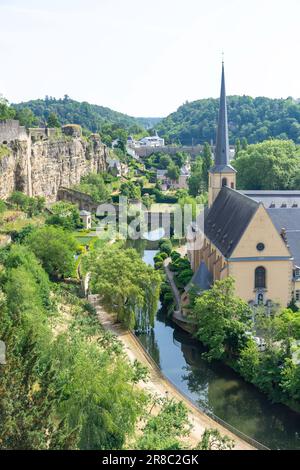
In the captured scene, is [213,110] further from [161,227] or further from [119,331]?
[119,331]

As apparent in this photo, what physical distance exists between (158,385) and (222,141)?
2328cm

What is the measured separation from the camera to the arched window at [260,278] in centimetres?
3506

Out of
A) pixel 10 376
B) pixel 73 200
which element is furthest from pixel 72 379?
pixel 73 200

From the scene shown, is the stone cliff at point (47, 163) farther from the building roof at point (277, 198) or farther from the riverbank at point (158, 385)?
the riverbank at point (158, 385)

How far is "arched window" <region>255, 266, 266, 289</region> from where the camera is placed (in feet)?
115

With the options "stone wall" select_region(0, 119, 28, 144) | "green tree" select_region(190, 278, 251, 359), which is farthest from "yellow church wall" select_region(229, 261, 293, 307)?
"stone wall" select_region(0, 119, 28, 144)

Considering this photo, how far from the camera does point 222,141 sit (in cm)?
4484

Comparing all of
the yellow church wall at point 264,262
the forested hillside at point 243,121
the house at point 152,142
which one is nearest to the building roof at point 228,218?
the yellow church wall at point 264,262

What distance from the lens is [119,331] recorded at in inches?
1305

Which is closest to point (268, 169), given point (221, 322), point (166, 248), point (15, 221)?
point (166, 248)

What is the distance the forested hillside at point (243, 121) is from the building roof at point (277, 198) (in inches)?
3332

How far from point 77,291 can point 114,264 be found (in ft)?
20.2

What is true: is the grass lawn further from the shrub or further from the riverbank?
the riverbank

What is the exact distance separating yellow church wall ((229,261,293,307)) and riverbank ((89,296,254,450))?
24.5 ft
